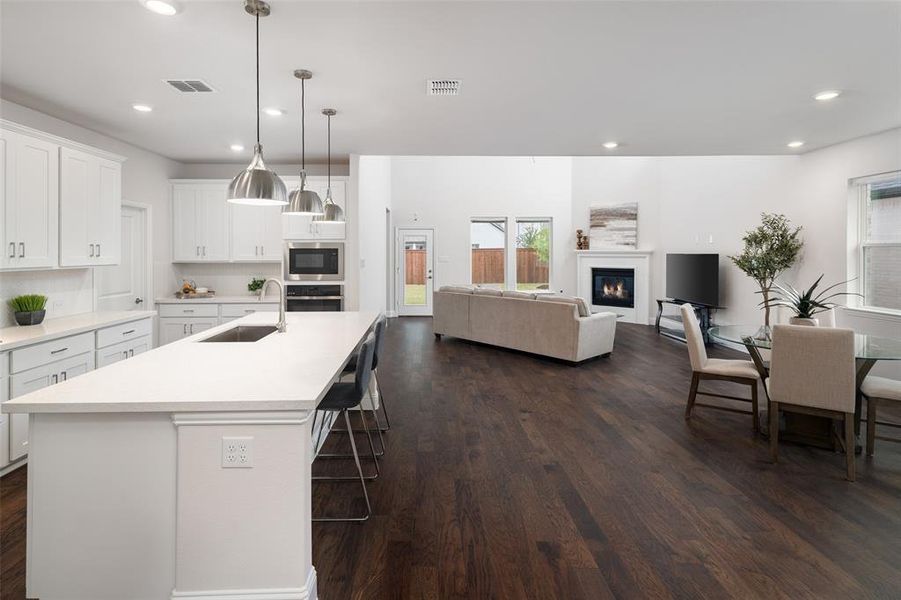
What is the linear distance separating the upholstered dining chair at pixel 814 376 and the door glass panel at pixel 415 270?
8.21m

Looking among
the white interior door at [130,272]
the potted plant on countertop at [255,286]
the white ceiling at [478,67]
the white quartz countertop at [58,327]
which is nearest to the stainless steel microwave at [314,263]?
the potted plant on countertop at [255,286]

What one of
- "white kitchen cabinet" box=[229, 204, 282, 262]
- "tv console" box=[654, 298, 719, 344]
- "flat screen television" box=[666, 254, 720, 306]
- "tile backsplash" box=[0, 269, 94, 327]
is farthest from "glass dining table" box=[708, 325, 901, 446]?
"tile backsplash" box=[0, 269, 94, 327]

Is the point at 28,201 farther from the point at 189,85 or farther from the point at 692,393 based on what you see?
the point at 692,393

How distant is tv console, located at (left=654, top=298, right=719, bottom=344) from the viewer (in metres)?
7.52

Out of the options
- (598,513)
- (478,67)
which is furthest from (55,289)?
(598,513)

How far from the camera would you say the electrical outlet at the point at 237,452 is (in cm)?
177

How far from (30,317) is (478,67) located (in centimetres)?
371

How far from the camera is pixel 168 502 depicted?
1778 millimetres

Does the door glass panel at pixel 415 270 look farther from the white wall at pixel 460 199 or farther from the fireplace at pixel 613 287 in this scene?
the fireplace at pixel 613 287

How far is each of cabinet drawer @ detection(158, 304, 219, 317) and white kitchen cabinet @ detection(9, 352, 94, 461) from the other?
2.26 meters

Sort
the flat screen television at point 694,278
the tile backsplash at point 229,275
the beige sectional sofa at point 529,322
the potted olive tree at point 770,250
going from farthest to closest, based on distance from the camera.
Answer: the flat screen television at point 694,278 → the tile backsplash at point 229,275 → the beige sectional sofa at point 529,322 → the potted olive tree at point 770,250

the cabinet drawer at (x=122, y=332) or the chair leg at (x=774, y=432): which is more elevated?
the cabinet drawer at (x=122, y=332)

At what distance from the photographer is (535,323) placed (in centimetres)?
648

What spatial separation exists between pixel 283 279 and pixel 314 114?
7.45 ft
